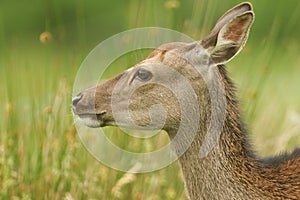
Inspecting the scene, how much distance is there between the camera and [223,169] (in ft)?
16.7

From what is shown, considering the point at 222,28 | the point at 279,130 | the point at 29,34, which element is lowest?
the point at 29,34

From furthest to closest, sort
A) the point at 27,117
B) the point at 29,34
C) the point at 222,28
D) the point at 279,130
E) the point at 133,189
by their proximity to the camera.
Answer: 1. the point at 29,34
2. the point at 279,130
3. the point at 27,117
4. the point at 133,189
5. the point at 222,28

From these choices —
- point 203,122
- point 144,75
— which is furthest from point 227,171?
point 144,75

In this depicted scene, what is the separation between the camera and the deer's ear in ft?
15.9

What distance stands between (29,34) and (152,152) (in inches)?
252

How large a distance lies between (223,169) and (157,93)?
1.62 feet

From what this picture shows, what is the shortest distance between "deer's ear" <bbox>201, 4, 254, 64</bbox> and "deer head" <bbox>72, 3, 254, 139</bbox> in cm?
7

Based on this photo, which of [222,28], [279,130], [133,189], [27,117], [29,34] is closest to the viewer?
[222,28]

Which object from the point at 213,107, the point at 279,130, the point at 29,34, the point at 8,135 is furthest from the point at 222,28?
the point at 29,34

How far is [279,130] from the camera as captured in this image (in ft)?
24.0

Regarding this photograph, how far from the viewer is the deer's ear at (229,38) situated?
4.85 meters

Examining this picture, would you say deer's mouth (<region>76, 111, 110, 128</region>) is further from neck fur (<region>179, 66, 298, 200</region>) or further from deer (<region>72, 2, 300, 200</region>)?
neck fur (<region>179, 66, 298, 200</region>)

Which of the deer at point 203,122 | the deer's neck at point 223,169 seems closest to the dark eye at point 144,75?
the deer at point 203,122

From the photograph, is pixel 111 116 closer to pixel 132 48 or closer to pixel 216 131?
pixel 216 131
